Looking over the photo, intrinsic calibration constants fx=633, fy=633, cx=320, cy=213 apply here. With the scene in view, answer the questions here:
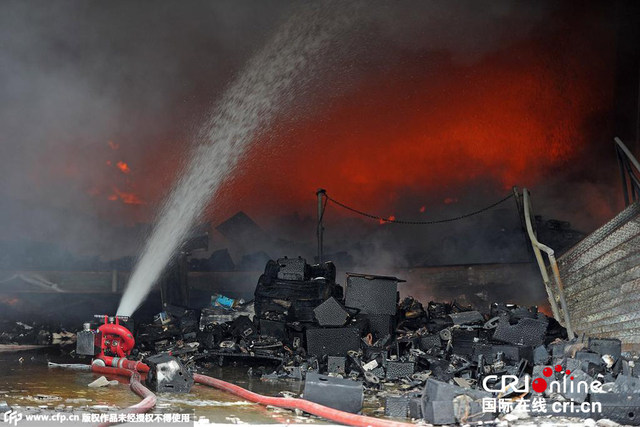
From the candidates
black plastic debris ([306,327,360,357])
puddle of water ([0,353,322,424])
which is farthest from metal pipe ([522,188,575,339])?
puddle of water ([0,353,322,424])

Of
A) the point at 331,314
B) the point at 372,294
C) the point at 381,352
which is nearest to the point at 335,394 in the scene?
the point at 381,352

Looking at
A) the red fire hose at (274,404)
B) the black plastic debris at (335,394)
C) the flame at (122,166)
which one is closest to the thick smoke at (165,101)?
the flame at (122,166)

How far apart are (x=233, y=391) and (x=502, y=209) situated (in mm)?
13598

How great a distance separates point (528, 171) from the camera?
66.2 ft

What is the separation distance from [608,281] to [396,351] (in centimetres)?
337

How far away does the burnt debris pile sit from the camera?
19.9 ft

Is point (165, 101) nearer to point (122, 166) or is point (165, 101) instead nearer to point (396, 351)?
point (122, 166)

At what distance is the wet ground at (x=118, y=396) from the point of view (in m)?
6.20

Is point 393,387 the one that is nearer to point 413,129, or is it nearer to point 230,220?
point 230,220

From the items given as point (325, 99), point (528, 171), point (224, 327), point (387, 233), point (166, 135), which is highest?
point (325, 99)

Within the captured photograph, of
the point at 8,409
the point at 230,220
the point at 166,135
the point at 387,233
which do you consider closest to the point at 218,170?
the point at 230,220

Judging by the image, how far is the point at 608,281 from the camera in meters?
9.55

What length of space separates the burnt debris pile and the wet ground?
15.0 inches

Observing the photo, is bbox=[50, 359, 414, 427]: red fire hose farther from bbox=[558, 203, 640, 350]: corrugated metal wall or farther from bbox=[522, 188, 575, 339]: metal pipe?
bbox=[522, 188, 575, 339]: metal pipe
